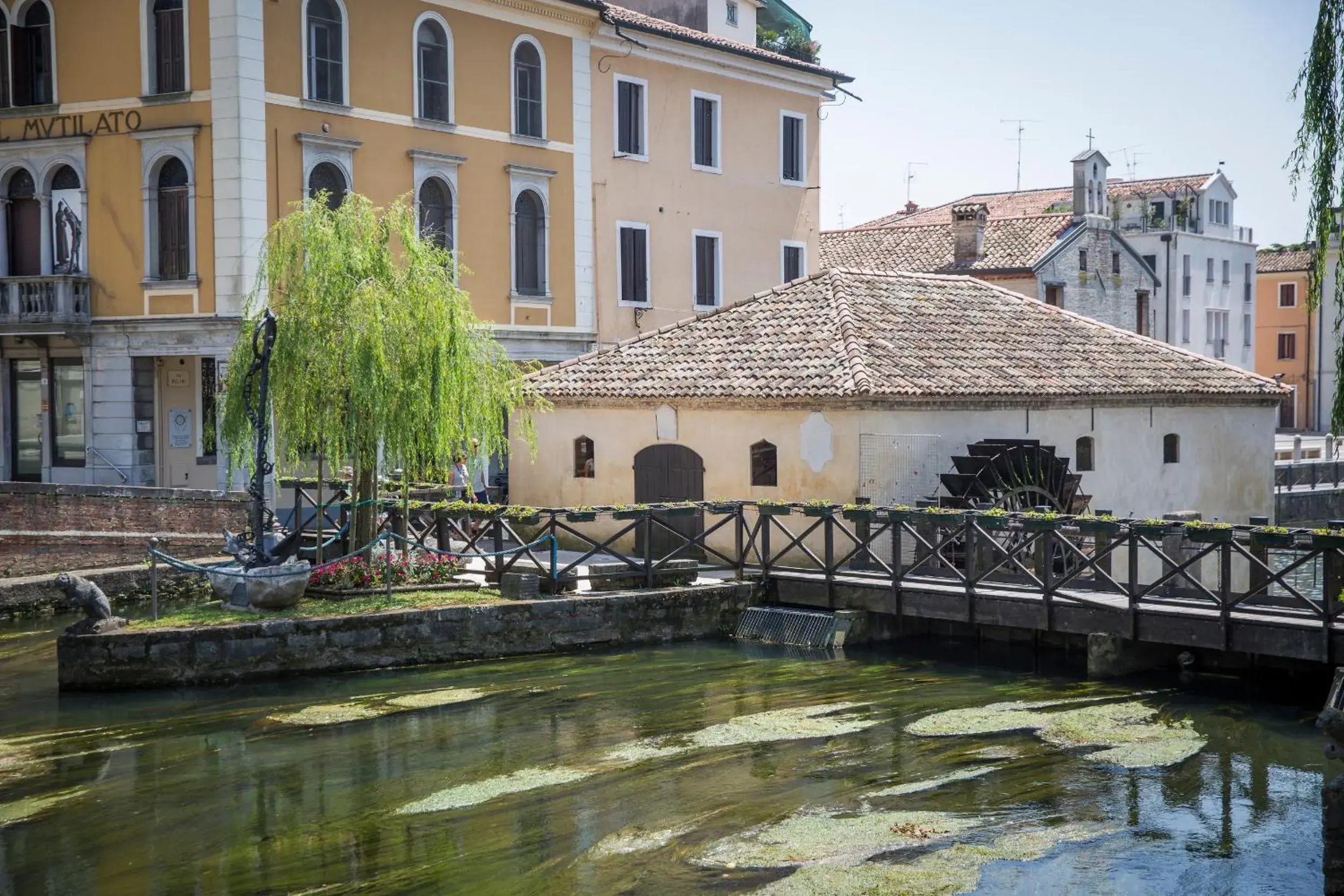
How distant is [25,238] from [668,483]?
1349 cm

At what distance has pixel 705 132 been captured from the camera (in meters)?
34.9

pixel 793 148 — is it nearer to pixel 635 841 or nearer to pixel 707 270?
pixel 707 270

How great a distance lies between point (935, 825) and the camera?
1185 cm

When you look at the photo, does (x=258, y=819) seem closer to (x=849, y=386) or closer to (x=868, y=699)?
(x=868, y=699)

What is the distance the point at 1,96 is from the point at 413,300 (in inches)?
528

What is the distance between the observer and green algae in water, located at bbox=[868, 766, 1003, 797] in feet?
41.9

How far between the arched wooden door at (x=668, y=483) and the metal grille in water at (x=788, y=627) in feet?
10.8

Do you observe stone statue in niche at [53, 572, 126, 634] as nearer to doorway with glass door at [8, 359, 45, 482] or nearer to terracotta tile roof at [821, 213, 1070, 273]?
doorway with glass door at [8, 359, 45, 482]

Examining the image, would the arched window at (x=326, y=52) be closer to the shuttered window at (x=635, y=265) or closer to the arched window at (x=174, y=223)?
the arched window at (x=174, y=223)

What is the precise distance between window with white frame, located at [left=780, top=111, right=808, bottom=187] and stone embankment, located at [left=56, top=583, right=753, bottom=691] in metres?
19.1

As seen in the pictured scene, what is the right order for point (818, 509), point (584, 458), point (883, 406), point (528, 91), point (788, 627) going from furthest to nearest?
point (528, 91)
point (584, 458)
point (883, 406)
point (818, 509)
point (788, 627)

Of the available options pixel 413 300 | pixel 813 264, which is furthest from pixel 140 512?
pixel 813 264

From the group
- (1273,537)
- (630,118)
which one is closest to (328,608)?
(1273,537)

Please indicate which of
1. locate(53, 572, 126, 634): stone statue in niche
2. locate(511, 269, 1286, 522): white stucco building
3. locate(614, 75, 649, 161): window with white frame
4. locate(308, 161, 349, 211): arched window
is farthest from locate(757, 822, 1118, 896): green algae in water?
locate(614, 75, 649, 161): window with white frame
